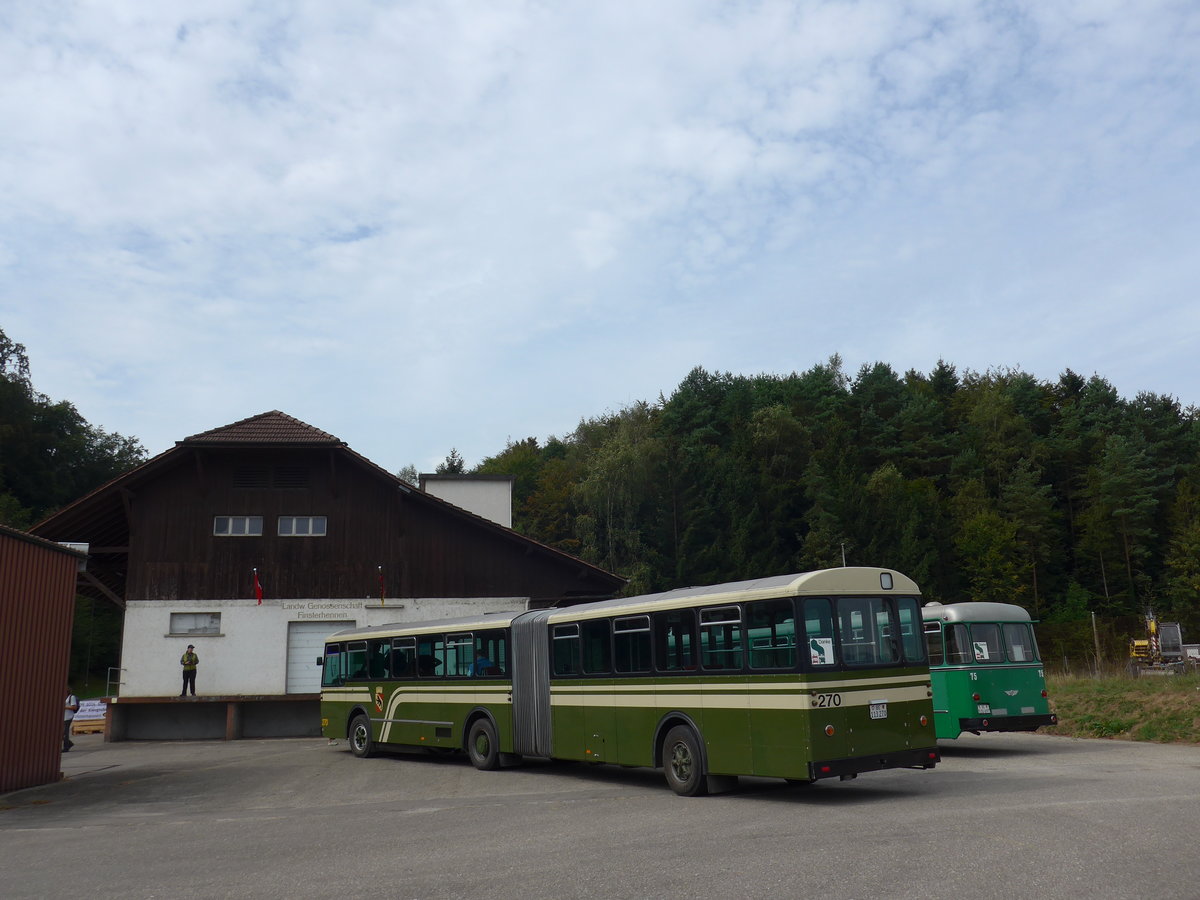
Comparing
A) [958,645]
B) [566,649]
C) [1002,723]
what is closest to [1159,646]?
[1002,723]

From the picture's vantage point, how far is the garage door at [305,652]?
1184 inches

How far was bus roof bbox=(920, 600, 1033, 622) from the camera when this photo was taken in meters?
17.6

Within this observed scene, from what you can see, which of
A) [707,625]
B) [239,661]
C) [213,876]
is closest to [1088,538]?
[239,661]

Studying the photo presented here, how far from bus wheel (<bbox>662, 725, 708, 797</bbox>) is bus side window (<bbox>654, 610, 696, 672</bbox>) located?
0.78m

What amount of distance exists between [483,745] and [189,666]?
47.7 ft

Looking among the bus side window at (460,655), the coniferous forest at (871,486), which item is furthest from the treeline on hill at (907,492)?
the bus side window at (460,655)

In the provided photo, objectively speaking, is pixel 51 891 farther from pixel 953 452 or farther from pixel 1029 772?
pixel 953 452

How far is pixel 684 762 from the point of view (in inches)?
522

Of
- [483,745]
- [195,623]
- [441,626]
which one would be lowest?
[483,745]

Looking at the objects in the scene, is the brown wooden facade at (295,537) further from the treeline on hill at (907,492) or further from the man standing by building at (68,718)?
the treeline on hill at (907,492)

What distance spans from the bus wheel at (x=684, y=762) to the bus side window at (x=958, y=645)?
6.17 metres

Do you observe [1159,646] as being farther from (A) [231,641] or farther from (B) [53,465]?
(B) [53,465]

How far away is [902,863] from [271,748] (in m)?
20.8

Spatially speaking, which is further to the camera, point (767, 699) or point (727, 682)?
point (727, 682)
